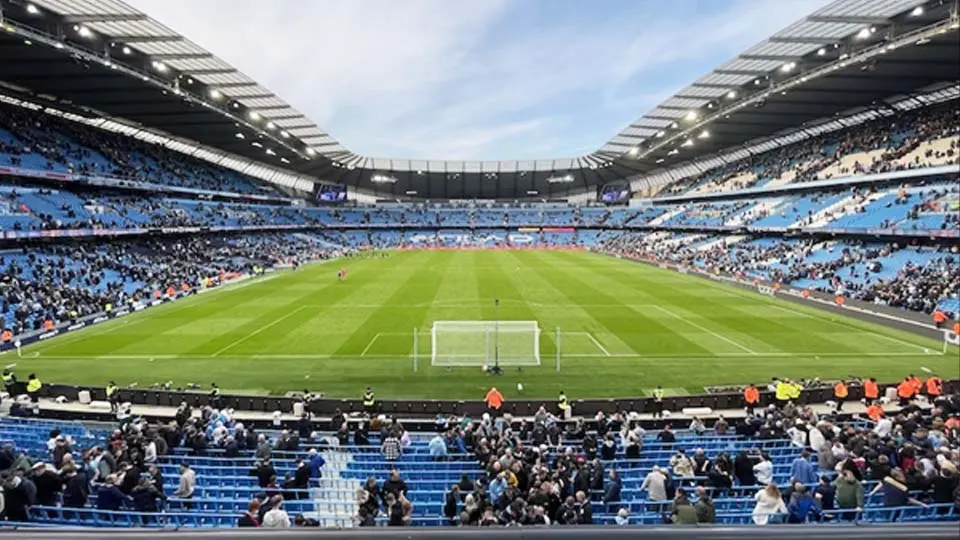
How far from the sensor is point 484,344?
1052 inches

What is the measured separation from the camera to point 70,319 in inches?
1296

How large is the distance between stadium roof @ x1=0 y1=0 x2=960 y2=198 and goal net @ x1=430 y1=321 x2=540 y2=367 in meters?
27.4

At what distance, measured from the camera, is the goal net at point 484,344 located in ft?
82.1

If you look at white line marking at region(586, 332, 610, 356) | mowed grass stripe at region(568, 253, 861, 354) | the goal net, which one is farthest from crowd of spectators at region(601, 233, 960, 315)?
the goal net

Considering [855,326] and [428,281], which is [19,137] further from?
[855,326]

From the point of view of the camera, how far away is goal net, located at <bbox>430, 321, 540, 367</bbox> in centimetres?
2503

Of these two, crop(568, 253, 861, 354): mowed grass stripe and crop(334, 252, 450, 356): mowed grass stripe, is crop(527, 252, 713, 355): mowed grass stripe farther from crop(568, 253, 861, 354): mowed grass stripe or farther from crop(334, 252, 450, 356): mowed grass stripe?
crop(334, 252, 450, 356): mowed grass stripe

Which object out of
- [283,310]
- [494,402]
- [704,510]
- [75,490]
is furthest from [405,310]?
[704,510]

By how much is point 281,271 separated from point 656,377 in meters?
48.6

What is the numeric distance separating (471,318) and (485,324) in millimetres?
7314

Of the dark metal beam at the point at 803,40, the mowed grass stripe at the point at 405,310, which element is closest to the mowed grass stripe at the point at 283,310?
the mowed grass stripe at the point at 405,310

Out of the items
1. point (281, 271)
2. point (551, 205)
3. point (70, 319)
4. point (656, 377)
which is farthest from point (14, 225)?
point (551, 205)

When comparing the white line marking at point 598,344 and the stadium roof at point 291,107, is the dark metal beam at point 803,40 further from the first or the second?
the white line marking at point 598,344

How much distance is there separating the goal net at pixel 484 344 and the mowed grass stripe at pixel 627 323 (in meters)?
5.22
